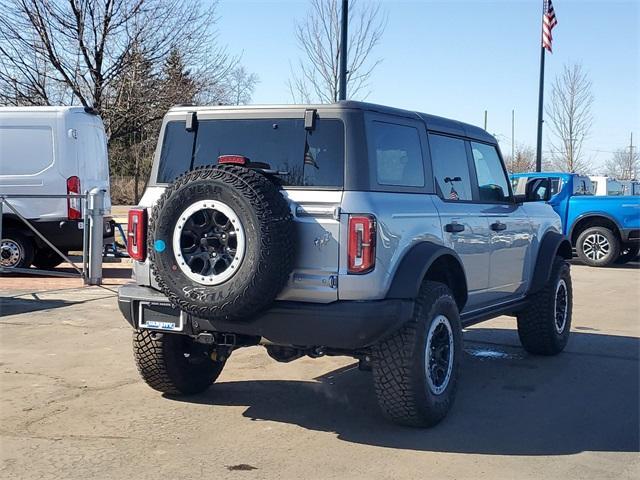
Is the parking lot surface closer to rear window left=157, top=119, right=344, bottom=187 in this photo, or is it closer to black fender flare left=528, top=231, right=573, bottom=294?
black fender flare left=528, top=231, right=573, bottom=294

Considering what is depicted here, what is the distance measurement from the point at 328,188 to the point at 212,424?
1750 millimetres

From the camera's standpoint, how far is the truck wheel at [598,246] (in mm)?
16062

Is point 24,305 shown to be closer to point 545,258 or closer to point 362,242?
point 545,258

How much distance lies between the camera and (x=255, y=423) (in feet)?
17.0

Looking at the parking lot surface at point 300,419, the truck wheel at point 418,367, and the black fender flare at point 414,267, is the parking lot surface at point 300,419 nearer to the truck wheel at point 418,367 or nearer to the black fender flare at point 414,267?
the truck wheel at point 418,367

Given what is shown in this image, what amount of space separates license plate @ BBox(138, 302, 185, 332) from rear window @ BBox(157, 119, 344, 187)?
0.96 metres

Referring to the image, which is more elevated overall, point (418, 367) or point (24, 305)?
point (418, 367)

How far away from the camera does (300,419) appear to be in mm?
5281

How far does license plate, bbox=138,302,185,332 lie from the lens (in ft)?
16.2

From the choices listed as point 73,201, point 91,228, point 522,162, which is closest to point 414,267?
point 91,228

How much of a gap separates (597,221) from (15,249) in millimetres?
11427

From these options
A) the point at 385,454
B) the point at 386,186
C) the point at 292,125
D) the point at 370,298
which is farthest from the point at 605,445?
the point at 292,125

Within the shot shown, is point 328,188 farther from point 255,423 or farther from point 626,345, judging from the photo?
point 626,345

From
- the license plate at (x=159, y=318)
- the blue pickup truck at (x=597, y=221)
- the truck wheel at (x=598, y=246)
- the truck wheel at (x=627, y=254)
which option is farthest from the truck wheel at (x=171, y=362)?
the truck wheel at (x=627, y=254)
